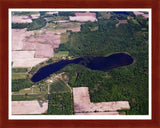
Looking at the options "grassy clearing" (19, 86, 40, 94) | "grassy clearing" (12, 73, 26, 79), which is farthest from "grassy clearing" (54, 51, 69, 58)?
"grassy clearing" (19, 86, 40, 94)

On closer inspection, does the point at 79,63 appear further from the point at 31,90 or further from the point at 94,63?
the point at 31,90

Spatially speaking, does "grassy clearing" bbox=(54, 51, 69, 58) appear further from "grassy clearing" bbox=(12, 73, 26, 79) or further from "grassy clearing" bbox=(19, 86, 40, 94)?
"grassy clearing" bbox=(19, 86, 40, 94)

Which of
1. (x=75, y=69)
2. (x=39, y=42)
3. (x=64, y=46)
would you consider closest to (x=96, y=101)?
(x=75, y=69)

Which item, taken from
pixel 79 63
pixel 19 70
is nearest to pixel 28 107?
pixel 19 70

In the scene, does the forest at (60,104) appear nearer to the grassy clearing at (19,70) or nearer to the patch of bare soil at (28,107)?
the patch of bare soil at (28,107)

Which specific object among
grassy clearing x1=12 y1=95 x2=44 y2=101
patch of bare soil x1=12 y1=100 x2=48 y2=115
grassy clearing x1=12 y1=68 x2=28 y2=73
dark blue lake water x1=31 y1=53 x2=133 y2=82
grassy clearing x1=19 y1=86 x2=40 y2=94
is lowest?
patch of bare soil x1=12 y1=100 x2=48 y2=115

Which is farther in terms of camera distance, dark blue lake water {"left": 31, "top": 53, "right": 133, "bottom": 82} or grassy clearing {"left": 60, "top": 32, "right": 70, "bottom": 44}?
grassy clearing {"left": 60, "top": 32, "right": 70, "bottom": 44}
